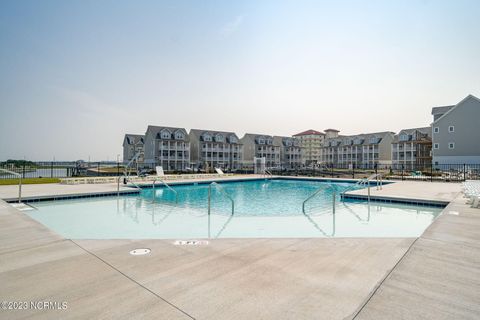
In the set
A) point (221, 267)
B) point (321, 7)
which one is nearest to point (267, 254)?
point (221, 267)

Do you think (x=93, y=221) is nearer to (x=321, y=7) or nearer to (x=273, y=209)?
(x=273, y=209)

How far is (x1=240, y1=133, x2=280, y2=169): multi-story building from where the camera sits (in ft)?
203

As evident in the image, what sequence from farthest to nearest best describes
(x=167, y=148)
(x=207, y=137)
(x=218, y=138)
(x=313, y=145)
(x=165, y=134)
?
(x=313, y=145) < (x=218, y=138) < (x=207, y=137) < (x=165, y=134) < (x=167, y=148)

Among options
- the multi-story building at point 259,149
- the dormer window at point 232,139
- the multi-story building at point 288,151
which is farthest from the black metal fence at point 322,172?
the multi-story building at point 288,151

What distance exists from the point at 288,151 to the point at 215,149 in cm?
2284

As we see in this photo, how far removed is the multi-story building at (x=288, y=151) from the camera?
68194 millimetres

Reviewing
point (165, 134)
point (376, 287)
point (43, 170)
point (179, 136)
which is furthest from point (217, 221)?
point (179, 136)

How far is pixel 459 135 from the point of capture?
31.8 metres

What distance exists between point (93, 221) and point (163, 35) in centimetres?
1039

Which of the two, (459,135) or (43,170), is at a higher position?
(459,135)

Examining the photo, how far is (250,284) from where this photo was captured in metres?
3.10

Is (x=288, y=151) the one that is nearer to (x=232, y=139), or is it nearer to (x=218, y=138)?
(x=232, y=139)

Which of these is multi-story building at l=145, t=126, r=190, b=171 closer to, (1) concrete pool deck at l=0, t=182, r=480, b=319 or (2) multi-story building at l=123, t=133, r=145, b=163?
(2) multi-story building at l=123, t=133, r=145, b=163

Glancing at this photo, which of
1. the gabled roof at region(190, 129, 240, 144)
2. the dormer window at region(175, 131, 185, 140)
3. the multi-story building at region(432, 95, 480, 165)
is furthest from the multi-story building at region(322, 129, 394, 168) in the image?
the dormer window at region(175, 131, 185, 140)
